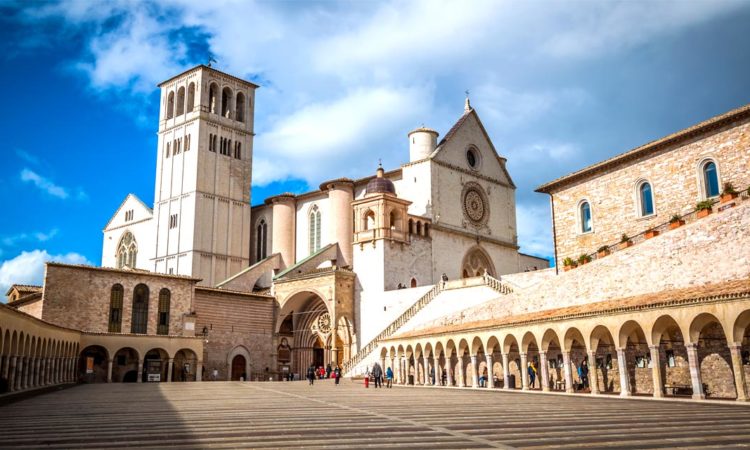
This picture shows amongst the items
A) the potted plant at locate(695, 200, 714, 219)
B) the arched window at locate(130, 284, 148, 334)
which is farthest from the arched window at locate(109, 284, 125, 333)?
the potted plant at locate(695, 200, 714, 219)

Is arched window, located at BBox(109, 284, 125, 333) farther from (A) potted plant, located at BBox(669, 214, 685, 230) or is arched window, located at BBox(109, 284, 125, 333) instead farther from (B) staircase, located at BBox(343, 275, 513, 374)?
(A) potted plant, located at BBox(669, 214, 685, 230)

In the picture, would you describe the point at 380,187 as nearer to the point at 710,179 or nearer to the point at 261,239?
the point at 261,239

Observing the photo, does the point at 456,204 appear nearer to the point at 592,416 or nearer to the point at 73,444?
the point at 592,416

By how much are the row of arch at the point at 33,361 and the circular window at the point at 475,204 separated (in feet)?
93.4

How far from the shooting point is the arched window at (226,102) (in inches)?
2389

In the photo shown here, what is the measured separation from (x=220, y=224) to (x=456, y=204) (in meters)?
19.8

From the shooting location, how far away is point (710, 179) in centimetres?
2652

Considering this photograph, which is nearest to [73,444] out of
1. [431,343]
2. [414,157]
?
[431,343]

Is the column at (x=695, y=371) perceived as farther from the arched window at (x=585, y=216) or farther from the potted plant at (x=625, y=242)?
the arched window at (x=585, y=216)

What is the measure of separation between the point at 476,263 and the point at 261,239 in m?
19.3

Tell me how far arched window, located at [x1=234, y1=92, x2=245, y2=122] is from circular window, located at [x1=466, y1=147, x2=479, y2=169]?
20.9 m

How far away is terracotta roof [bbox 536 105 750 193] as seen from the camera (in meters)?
25.5

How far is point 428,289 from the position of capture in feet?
137

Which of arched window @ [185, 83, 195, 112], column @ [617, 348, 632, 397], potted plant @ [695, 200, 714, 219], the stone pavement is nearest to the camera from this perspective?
the stone pavement
